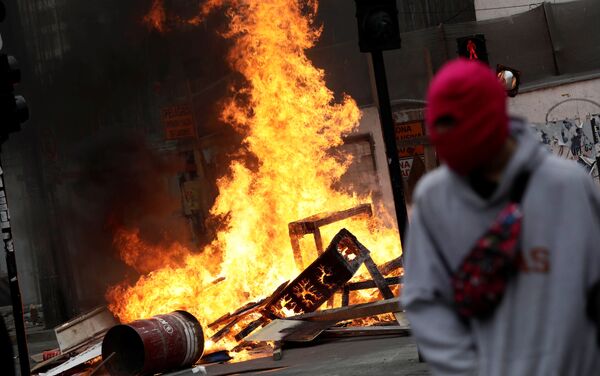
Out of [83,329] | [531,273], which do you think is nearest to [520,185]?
[531,273]

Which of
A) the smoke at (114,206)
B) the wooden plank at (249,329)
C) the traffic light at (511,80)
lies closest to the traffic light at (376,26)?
the traffic light at (511,80)

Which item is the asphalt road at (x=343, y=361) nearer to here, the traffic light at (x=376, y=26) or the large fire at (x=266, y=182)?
the large fire at (x=266, y=182)

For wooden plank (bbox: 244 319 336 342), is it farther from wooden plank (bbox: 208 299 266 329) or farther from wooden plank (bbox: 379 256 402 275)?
wooden plank (bbox: 379 256 402 275)

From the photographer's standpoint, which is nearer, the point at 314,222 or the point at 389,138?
the point at 389,138

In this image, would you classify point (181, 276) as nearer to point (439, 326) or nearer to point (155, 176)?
point (155, 176)

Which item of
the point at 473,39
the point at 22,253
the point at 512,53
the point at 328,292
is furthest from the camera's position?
the point at 22,253

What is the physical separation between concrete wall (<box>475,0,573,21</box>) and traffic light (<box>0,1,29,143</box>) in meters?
15.4

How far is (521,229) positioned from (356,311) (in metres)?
9.04

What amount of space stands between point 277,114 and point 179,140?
18.3ft

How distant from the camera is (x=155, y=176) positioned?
23.7 meters

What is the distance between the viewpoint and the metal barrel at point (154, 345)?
1080 cm

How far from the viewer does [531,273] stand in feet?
8.39

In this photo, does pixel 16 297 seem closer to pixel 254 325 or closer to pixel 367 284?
pixel 254 325

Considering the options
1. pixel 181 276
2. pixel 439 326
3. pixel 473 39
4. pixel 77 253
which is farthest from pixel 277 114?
pixel 439 326
